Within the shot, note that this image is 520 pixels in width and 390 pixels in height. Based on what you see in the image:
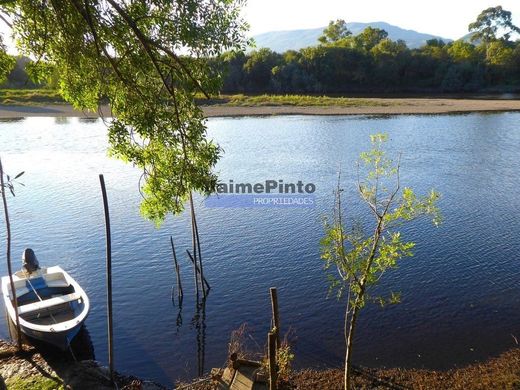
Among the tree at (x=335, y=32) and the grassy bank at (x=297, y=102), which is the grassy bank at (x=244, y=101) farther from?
the tree at (x=335, y=32)

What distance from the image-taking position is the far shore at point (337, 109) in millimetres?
78625

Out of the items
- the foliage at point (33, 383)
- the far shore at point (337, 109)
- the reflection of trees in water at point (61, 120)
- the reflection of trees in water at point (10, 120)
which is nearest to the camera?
the foliage at point (33, 383)

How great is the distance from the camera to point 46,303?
17.4 m

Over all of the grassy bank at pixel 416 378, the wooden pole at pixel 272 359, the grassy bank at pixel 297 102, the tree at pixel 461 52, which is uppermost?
the tree at pixel 461 52

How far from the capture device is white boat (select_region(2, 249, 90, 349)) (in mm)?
16031

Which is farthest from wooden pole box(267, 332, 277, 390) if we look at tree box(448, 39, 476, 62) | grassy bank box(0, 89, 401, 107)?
tree box(448, 39, 476, 62)

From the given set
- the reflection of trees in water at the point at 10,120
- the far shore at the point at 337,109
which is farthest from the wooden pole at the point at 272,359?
the reflection of trees in water at the point at 10,120

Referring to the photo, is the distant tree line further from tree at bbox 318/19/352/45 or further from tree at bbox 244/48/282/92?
tree at bbox 318/19/352/45

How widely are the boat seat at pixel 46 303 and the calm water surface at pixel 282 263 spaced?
203cm

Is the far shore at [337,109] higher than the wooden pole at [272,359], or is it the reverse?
the far shore at [337,109]

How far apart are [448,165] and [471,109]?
42.4 meters

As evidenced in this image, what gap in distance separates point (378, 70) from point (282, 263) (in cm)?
9900

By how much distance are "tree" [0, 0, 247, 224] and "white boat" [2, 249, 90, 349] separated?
295 inches

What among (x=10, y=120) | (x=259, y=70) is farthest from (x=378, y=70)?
(x=10, y=120)
